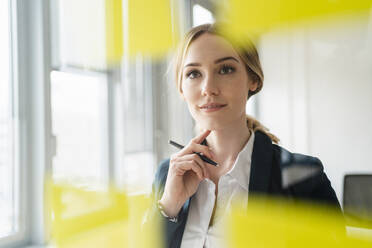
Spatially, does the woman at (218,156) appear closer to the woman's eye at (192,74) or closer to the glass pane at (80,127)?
the woman's eye at (192,74)

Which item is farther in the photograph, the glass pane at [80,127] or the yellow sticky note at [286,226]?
the glass pane at [80,127]

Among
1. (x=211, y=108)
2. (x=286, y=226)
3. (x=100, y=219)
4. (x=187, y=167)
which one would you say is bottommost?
(x=100, y=219)

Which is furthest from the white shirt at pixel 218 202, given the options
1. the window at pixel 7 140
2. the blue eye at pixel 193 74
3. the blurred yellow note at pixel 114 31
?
the window at pixel 7 140

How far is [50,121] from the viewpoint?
5.19 ft

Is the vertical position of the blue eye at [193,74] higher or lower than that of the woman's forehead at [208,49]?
lower

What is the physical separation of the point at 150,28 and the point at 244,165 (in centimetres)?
51

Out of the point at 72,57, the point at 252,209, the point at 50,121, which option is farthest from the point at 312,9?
the point at 50,121

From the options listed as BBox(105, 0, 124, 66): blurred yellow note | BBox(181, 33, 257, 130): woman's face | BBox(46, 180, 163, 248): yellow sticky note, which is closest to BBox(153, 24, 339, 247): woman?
BBox(181, 33, 257, 130): woman's face

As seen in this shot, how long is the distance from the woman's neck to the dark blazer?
38mm

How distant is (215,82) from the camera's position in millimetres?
837

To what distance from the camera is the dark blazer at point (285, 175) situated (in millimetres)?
694

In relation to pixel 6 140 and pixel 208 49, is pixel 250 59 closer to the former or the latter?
pixel 208 49

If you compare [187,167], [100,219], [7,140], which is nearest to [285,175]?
[187,167]

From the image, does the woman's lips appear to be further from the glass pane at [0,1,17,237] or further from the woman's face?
the glass pane at [0,1,17,237]
